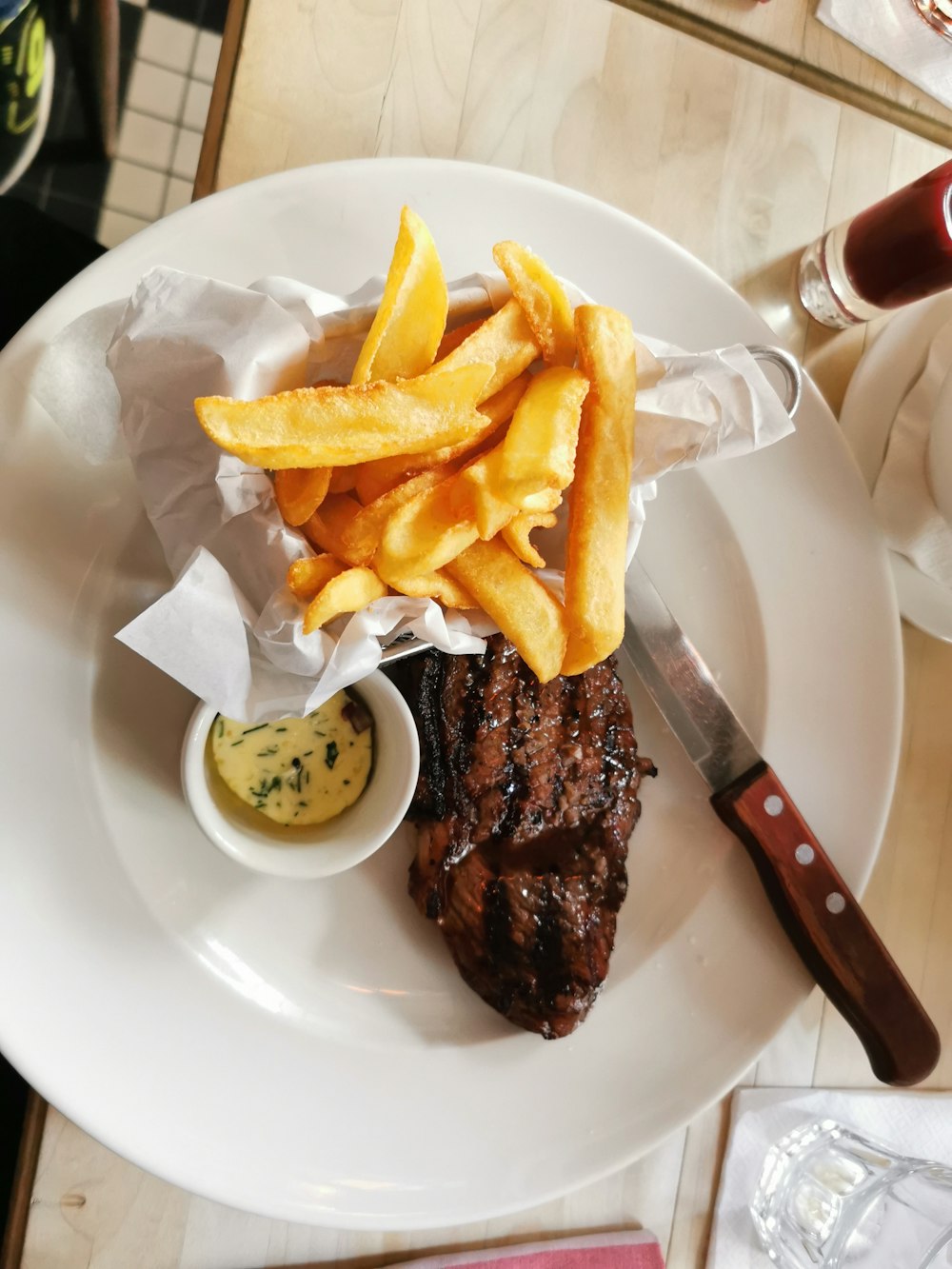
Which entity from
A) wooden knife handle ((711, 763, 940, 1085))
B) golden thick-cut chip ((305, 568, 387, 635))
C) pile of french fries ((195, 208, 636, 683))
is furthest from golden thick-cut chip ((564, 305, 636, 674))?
wooden knife handle ((711, 763, 940, 1085))

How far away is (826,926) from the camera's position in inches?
55.2

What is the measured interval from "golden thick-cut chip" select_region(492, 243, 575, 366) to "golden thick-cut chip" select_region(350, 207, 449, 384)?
0.08 m

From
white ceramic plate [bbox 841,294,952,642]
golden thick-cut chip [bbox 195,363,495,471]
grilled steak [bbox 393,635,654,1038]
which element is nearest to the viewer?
golden thick-cut chip [bbox 195,363,495,471]

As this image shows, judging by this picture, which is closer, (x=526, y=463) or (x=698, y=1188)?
(x=526, y=463)

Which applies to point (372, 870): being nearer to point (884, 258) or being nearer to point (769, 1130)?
point (769, 1130)

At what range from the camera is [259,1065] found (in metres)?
1.27

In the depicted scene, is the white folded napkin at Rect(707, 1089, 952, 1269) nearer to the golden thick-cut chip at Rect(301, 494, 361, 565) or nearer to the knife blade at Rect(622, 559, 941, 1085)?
the knife blade at Rect(622, 559, 941, 1085)

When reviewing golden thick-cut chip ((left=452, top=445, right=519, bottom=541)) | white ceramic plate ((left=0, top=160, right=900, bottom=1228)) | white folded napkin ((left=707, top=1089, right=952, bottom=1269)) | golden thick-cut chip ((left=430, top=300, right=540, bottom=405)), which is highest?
golden thick-cut chip ((left=430, top=300, right=540, bottom=405))

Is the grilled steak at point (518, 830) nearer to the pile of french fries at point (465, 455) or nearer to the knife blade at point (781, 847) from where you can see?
the knife blade at point (781, 847)

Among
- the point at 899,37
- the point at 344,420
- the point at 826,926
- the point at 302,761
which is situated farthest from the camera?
the point at 899,37

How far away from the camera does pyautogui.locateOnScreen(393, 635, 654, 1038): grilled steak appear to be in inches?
50.5

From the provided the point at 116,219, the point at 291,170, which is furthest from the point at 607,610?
the point at 116,219

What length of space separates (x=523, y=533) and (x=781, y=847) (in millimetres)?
699

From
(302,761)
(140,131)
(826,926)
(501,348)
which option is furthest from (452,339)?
(826,926)
